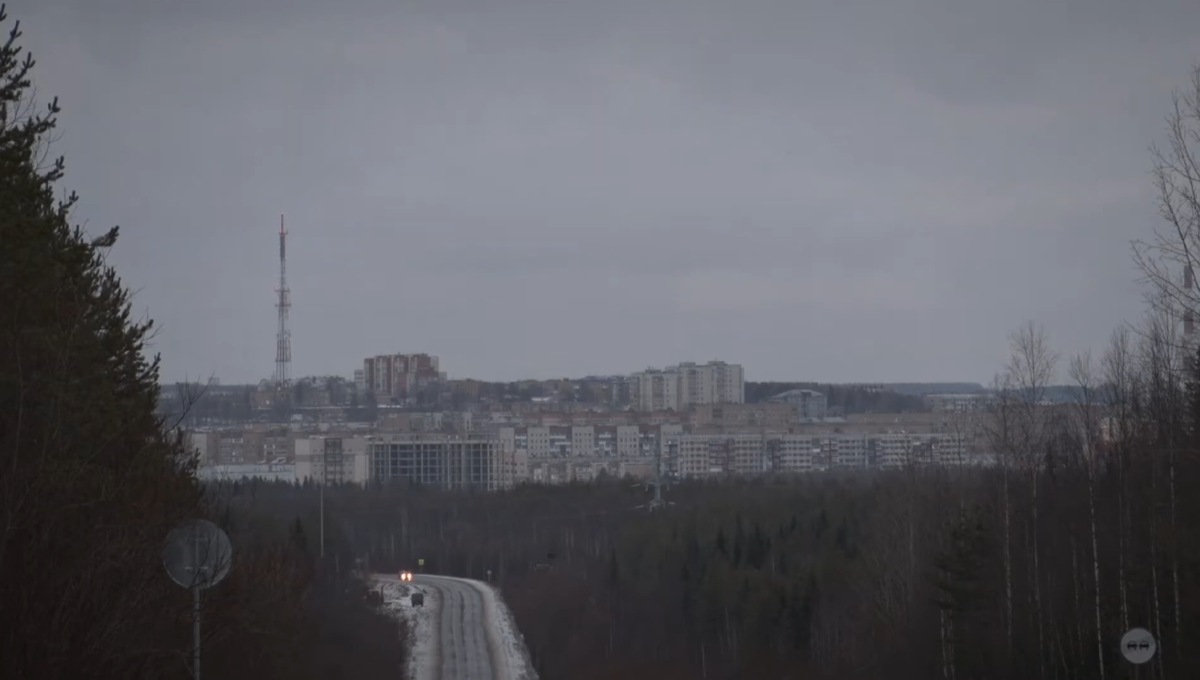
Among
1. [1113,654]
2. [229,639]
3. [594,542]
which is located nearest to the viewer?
[229,639]

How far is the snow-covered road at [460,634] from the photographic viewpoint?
31.3 meters

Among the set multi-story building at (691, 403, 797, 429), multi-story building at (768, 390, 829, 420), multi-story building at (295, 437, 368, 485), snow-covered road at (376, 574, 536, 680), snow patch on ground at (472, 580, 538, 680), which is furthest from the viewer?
multi-story building at (768, 390, 829, 420)

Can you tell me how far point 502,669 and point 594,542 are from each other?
2894cm

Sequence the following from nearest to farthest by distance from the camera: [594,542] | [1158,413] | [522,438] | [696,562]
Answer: [1158,413], [696,562], [594,542], [522,438]

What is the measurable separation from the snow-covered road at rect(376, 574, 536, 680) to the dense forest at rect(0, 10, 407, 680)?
57.2 ft

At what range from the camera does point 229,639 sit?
45.6ft

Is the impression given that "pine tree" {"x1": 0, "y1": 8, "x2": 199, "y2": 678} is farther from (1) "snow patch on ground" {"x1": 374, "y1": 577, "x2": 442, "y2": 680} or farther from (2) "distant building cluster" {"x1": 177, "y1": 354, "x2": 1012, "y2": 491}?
(2) "distant building cluster" {"x1": 177, "y1": 354, "x2": 1012, "y2": 491}

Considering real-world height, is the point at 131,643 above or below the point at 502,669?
above

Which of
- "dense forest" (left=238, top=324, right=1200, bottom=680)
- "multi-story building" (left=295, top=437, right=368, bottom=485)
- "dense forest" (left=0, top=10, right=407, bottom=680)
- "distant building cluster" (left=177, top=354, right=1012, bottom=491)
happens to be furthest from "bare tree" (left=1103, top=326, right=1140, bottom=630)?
"multi-story building" (left=295, top=437, right=368, bottom=485)

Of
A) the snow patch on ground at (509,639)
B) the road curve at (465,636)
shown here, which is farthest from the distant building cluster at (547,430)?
the road curve at (465,636)

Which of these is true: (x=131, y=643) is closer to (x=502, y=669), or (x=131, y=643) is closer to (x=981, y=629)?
(x=981, y=629)

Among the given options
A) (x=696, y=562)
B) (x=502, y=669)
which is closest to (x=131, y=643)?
(x=502, y=669)

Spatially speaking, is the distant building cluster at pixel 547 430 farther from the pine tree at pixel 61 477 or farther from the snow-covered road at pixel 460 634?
the pine tree at pixel 61 477

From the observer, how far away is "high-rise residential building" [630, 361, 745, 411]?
499 ft
